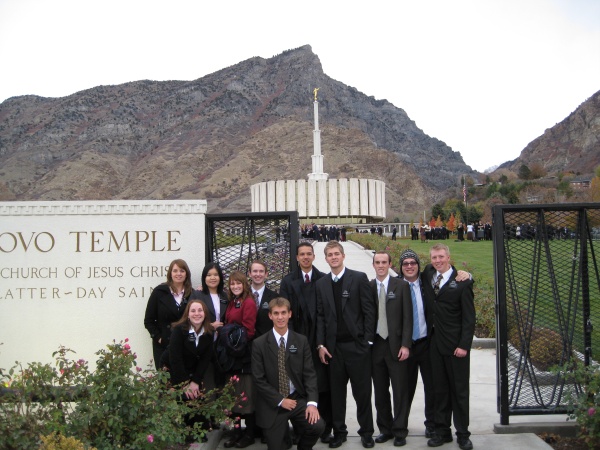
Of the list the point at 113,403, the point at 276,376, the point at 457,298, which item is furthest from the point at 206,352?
the point at 457,298

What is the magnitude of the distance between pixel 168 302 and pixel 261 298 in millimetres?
831

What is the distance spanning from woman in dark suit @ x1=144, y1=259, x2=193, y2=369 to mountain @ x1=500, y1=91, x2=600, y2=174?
4468 inches

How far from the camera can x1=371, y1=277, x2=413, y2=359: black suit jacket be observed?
527cm

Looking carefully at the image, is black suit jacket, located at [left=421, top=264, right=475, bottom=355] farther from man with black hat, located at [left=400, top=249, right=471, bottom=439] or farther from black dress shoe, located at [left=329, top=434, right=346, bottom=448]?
black dress shoe, located at [left=329, top=434, right=346, bottom=448]

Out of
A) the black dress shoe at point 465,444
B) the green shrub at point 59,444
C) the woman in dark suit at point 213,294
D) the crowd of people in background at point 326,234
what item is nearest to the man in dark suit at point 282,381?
the woman in dark suit at point 213,294

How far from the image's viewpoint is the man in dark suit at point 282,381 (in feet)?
16.2

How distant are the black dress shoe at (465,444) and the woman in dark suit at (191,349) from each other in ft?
6.65

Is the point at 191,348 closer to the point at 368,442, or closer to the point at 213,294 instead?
the point at 213,294

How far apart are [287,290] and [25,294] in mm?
2609

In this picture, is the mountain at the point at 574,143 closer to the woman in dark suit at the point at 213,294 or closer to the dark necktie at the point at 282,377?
the woman in dark suit at the point at 213,294

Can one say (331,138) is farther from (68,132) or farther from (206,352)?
(206,352)

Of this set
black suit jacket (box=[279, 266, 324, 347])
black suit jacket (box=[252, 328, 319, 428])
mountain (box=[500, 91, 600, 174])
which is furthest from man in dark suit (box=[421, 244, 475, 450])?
mountain (box=[500, 91, 600, 174])

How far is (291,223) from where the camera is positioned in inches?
232

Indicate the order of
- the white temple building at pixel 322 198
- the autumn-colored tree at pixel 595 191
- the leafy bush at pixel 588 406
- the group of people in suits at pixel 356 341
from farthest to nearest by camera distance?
the white temple building at pixel 322 198 → the autumn-colored tree at pixel 595 191 → the group of people in suits at pixel 356 341 → the leafy bush at pixel 588 406
